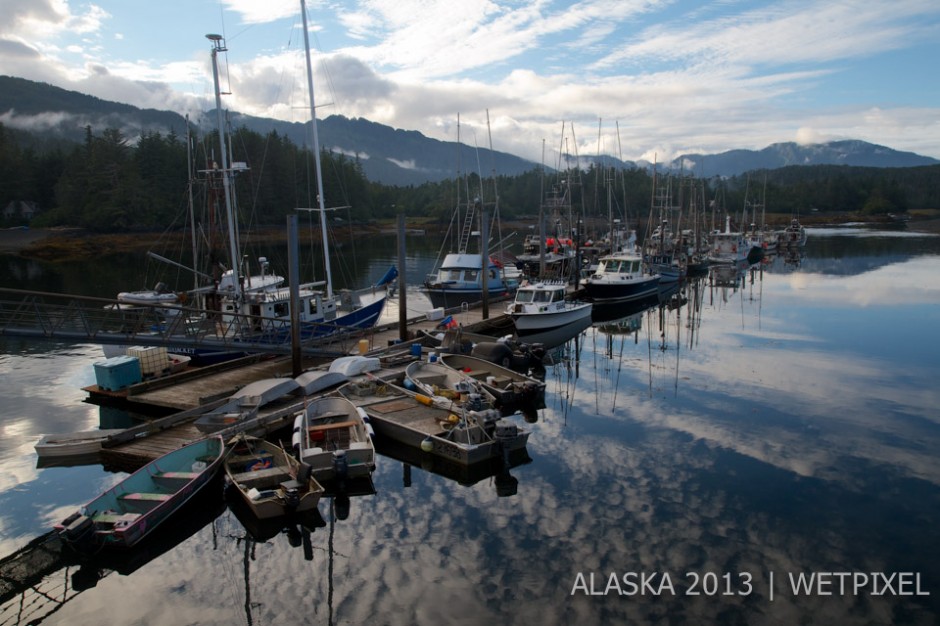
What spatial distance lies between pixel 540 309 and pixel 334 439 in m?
20.3

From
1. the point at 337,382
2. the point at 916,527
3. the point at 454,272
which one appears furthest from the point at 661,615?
the point at 454,272

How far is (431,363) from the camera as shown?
25.5 meters

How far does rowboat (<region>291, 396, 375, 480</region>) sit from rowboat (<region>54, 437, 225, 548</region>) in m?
2.29

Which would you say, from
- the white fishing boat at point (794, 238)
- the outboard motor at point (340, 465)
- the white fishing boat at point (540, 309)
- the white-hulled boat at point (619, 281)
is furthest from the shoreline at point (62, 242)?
the white fishing boat at point (794, 238)

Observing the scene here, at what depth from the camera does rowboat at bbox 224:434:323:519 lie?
563 inches

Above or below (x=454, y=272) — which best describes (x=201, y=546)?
below

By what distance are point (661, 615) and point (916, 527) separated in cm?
787

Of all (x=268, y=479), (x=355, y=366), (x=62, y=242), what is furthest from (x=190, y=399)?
(x=62, y=242)

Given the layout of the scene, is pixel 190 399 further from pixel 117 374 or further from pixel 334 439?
pixel 334 439

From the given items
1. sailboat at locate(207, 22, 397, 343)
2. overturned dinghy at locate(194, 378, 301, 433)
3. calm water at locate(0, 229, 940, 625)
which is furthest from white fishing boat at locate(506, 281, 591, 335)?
overturned dinghy at locate(194, 378, 301, 433)

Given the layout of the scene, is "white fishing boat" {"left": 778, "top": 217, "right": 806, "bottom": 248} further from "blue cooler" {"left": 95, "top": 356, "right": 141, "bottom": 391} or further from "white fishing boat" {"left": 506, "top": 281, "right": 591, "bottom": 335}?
"blue cooler" {"left": 95, "top": 356, "right": 141, "bottom": 391}

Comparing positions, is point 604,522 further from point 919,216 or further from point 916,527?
point 919,216

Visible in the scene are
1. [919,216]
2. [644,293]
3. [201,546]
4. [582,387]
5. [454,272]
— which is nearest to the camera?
[201,546]

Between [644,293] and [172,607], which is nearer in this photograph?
[172,607]
